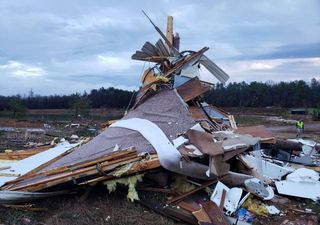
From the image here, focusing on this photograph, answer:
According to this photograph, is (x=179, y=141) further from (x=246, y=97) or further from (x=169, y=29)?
(x=246, y=97)

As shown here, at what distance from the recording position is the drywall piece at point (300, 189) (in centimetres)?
609

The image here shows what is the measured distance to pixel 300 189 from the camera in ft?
20.3

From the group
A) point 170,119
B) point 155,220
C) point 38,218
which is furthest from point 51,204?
point 170,119

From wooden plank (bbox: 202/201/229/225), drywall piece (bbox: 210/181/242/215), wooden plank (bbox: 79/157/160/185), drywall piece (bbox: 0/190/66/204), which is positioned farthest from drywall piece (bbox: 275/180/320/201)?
drywall piece (bbox: 0/190/66/204)

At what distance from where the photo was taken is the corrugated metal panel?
7.72 metres

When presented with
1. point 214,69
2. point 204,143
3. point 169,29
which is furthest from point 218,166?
point 169,29

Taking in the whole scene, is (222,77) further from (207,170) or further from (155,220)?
(155,220)

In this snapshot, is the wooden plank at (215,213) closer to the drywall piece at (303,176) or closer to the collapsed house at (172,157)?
the collapsed house at (172,157)

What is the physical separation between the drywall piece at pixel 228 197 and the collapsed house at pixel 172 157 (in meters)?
0.01

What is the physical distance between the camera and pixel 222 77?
26.5 ft

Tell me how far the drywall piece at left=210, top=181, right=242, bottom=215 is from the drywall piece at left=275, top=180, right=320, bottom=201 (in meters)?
1.21

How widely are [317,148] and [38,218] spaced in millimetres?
8441

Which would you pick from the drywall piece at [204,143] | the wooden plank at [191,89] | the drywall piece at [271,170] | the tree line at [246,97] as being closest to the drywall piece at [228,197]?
the drywall piece at [204,143]

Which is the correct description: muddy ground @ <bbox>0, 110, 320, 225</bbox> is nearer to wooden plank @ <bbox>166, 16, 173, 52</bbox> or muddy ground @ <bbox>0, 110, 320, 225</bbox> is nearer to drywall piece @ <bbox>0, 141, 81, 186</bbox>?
drywall piece @ <bbox>0, 141, 81, 186</bbox>
